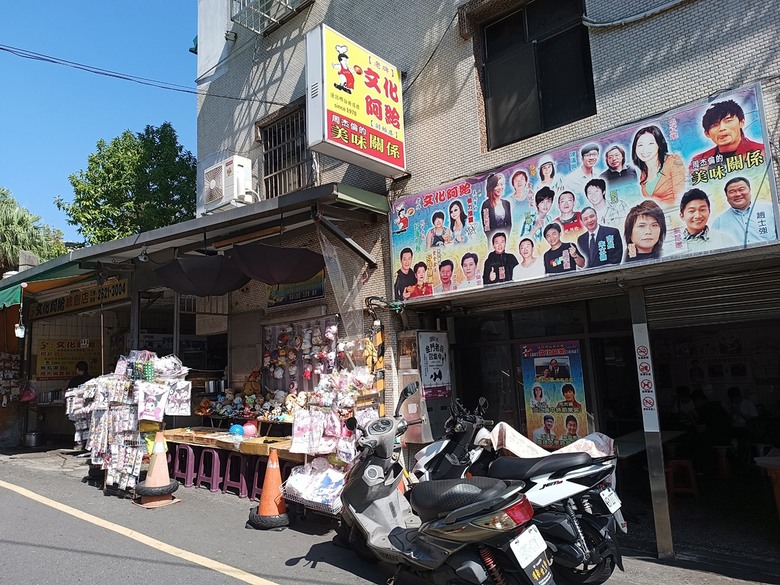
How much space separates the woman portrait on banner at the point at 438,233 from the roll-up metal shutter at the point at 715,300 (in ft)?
8.82

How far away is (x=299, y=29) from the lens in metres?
→ 10.6

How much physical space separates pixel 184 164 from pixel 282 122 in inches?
487

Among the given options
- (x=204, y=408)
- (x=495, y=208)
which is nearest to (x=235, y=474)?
(x=204, y=408)

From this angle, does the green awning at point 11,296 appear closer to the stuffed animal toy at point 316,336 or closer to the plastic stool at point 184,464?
the plastic stool at point 184,464

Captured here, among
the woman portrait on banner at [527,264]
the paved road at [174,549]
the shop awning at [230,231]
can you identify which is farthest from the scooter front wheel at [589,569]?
the shop awning at [230,231]

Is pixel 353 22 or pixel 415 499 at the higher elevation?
pixel 353 22

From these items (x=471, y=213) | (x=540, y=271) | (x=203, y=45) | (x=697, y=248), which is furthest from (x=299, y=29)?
(x=697, y=248)

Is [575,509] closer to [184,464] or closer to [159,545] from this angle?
[159,545]

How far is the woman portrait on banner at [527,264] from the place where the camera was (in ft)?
21.6

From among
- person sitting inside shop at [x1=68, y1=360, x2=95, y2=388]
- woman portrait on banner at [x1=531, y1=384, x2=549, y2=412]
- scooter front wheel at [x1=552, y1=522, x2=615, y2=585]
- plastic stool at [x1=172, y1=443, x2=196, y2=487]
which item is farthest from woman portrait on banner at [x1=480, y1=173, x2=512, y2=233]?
person sitting inside shop at [x1=68, y1=360, x2=95, y2=388]

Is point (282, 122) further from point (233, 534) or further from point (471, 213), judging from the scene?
point (233, 534)

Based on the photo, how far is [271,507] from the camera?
6637 mm

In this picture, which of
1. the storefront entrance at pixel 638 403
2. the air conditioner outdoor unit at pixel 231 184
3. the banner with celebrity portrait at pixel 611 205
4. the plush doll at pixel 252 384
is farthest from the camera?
the air conditioner outdoor unit at pixel 231 184

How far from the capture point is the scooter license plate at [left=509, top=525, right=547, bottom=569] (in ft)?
12.4
